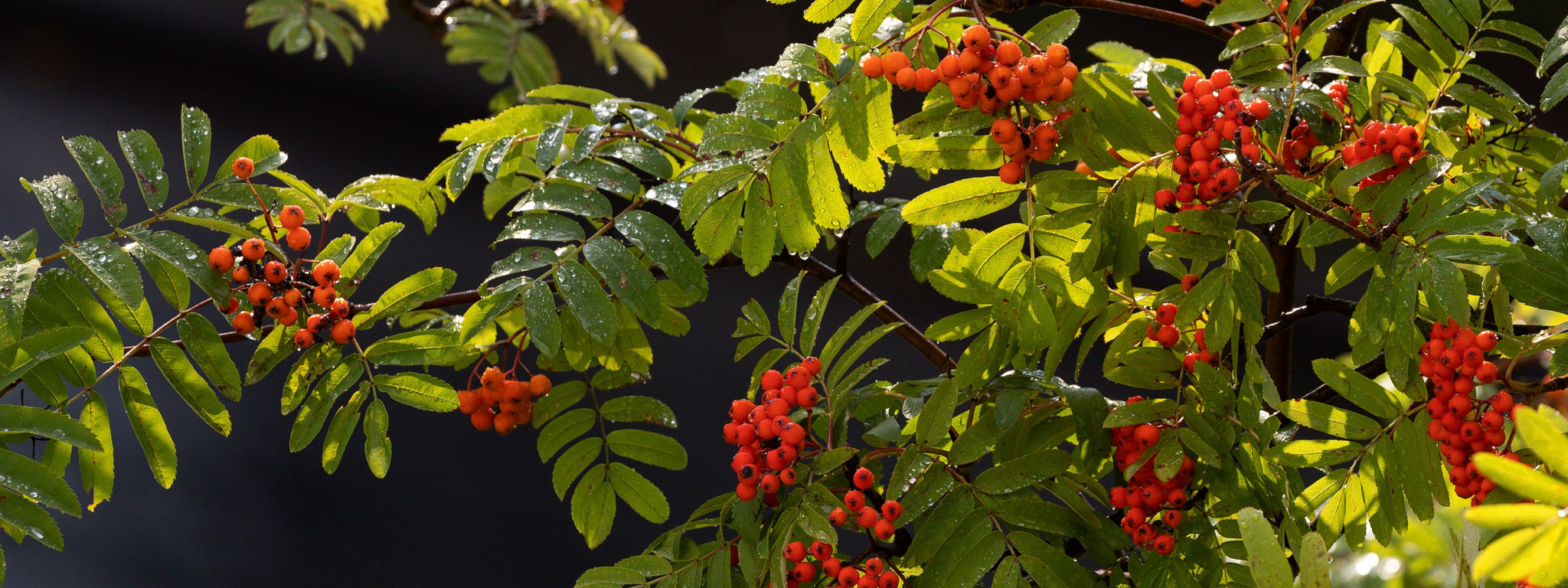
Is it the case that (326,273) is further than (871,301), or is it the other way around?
(871,301)

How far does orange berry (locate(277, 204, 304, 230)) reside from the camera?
812mm

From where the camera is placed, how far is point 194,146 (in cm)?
83

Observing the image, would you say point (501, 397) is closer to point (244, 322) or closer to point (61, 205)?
point (244, 322)

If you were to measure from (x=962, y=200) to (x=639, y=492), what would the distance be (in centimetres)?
51

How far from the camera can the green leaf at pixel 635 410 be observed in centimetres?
104

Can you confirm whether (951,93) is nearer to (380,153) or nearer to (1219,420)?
(1219,420)

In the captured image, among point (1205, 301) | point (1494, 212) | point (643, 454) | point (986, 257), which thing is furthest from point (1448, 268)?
point (643, 454)

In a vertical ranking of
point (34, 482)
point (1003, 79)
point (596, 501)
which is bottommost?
point (596, 501)

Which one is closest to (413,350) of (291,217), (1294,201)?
(291,217)

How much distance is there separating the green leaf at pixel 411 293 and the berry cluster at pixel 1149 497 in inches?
23.3

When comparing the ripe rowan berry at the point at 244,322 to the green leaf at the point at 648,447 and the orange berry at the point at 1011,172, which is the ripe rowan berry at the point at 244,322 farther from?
the orange berry at the point at 1011,172

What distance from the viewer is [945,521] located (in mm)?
735

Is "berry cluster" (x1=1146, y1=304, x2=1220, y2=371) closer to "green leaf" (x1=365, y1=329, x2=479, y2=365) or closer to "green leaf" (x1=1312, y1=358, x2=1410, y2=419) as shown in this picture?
"green leaf" (x1=1312, y1=358, x2=1410, y2=419)

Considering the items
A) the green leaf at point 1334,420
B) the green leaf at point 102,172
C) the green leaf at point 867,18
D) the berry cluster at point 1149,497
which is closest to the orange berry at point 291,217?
the green leaf at point 102,172
